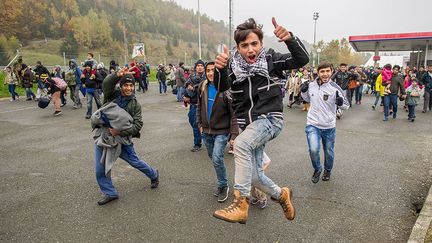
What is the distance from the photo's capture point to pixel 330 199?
4066 mm

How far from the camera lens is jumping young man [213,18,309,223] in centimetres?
273

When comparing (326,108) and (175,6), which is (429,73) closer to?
(326,108)

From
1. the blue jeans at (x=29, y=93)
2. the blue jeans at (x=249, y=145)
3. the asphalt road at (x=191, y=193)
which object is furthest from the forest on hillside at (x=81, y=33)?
the blue jeans at (x=249, y=145)

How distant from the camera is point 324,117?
15.0ft

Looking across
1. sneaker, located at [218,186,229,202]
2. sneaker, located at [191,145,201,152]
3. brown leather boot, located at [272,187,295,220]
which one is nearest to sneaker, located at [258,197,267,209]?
sneaker, located at [218,186,229,202]

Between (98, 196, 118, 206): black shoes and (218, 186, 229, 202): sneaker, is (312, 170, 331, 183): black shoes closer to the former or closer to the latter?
(218, 186, 229, 202): sneaker

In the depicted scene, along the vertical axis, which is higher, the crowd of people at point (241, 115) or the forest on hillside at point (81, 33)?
the forest on hillside at point (81, 33)

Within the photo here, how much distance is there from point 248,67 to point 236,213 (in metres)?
1.27

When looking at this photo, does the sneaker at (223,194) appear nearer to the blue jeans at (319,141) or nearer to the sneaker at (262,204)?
the sneaker at (262,204)

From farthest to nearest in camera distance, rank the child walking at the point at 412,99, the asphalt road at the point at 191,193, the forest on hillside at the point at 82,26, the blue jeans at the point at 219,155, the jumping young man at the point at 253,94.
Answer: the forest on hillside at the point at 82,26 → the child walking at the point at 412,99 → the blue jeans at the point at 219,155 → the asphalt road at the point at 191,193 → the jumping young man at the point at 253,94

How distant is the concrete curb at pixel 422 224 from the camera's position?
3.03 metres

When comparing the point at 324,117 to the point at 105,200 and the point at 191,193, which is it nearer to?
the point at 191,193

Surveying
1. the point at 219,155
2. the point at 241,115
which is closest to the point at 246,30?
the point at 241,115

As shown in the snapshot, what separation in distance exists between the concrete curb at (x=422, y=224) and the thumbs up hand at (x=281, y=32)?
2.26 meters
